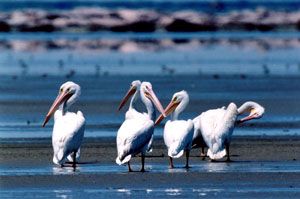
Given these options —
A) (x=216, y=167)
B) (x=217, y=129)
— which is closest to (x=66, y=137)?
(x=216, y=167)

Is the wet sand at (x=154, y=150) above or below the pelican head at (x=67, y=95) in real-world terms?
below

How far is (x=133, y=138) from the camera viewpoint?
16953 millimetres

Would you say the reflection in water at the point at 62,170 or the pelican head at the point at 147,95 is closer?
the reflection in water at the point at 62,170

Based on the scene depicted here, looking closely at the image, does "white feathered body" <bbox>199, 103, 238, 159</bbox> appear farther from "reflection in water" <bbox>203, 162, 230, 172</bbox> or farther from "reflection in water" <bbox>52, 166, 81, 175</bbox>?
"reflection in water" <bbox>52, 166, 81, 175</bbox>

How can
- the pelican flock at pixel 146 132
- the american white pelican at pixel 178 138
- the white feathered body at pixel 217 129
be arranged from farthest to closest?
the white feathered body at pixel 217 129 < the american white pelican at pixel 178 138 < the pelican flock at pixel 146 132

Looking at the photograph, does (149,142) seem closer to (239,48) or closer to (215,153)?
(215,153)

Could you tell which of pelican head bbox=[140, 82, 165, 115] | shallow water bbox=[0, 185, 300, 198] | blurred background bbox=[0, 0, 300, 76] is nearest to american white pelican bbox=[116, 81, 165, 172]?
pelican head bbox=[140, 82, 165, 115]

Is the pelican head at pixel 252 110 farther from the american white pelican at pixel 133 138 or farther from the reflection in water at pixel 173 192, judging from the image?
the reflection in water at pixel 173 192

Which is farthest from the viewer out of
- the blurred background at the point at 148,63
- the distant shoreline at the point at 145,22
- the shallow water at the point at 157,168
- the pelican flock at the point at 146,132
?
the distant shoreline at the point at 145,22

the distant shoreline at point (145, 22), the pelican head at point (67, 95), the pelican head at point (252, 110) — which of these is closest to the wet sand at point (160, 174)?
the pelican head at point (252, 110)

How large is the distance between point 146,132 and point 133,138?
24cm

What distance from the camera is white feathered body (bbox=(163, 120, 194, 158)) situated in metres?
17.3

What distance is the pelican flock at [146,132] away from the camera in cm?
1702

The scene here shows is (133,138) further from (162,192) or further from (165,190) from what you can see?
(162,192)
